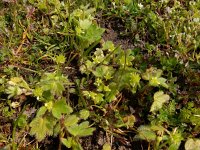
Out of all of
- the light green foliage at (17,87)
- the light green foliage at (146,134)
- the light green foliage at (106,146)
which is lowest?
the light green foliage at (106,146)

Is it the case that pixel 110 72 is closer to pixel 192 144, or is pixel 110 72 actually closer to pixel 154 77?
pixel 154 77

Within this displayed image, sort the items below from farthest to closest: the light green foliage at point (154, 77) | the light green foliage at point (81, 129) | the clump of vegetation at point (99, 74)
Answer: the light green foliage at point (154, 77), the clump of vegetation at point (99, 74), the light green foliage at point (81, 129)

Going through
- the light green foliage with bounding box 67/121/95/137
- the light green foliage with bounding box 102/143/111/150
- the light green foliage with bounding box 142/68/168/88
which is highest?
the light green foliage with bounding box 142/68/168/88

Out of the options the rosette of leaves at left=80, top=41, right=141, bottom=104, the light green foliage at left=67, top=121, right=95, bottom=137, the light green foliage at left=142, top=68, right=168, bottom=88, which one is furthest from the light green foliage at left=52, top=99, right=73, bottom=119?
the light green foliage at left=142, top=68, right=168, bottom=88

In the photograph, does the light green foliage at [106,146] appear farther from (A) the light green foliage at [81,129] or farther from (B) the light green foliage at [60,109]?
(B) the light green foliage at [60,109]

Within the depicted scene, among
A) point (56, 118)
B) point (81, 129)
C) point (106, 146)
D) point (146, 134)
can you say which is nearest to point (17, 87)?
point (56, 118)

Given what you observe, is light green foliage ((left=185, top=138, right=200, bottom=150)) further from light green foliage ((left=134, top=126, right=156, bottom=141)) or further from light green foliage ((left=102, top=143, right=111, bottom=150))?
light green foliage ((left=102, top=143, right=111, bottom=150))

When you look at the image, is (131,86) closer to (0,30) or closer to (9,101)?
(9,101)

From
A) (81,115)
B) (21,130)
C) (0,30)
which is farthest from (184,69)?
(0,30)

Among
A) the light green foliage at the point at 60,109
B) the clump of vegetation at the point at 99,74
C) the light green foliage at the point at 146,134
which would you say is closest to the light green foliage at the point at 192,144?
the clump of vegetation at the point at 99,74
